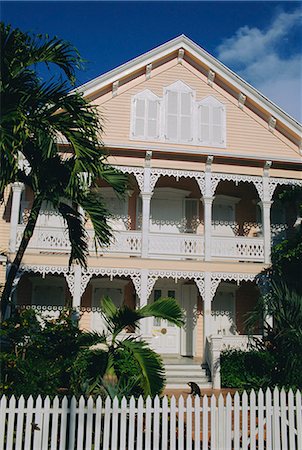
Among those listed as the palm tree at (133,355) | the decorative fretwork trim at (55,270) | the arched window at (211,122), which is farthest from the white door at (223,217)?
the palm tree at (133,355)

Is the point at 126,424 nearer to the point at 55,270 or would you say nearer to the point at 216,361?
the point at 216,361

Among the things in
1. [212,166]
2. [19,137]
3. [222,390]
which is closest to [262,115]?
[212,166]

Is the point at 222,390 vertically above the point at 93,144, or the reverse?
the point at 93,144

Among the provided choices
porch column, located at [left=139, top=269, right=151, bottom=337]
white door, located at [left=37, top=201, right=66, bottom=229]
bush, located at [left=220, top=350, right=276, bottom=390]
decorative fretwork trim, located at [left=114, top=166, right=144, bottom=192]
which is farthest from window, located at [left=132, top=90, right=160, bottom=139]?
bush, located at [left=220, top=350, right=276, bottom=390]

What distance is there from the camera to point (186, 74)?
57.4 feet

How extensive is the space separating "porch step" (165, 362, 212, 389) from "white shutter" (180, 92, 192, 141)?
24.5 feet

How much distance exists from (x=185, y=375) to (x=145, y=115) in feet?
28.1

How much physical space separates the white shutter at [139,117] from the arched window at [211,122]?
77.3 inches

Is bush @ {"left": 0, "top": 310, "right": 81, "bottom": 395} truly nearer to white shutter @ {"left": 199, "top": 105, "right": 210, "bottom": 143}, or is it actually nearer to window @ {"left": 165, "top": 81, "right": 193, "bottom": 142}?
window @ {"left": 165, "top": 81, "right": 193, "bottom": 142}

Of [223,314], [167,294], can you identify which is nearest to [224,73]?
[167,294]

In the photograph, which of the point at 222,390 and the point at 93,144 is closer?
the point at 93,144

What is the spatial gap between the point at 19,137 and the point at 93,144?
4.07ft

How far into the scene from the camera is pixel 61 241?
15500 millimetres

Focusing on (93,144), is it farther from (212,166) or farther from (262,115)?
(262,115)
